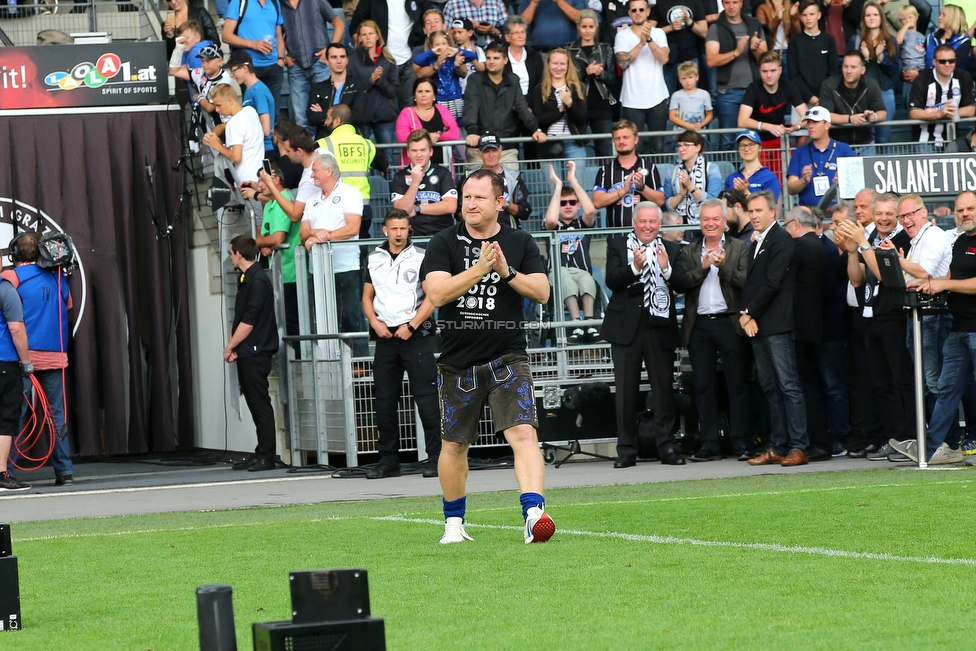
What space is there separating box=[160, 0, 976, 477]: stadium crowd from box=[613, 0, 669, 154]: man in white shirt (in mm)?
25

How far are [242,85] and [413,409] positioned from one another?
14.3ft

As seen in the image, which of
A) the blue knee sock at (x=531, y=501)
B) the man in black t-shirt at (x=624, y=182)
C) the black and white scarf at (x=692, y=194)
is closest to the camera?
the blue knee sock at (x=531, y=501)

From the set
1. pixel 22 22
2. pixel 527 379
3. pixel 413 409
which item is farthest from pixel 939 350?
pixel 22 22

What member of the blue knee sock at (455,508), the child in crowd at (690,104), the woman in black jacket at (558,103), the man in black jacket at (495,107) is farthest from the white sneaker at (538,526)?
the child in crowd at (690,104)

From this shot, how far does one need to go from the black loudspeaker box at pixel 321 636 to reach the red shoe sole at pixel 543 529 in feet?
12.8

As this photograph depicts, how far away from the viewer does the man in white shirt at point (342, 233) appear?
44.8ft

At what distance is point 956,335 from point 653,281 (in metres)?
2.65

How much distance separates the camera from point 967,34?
17375mm

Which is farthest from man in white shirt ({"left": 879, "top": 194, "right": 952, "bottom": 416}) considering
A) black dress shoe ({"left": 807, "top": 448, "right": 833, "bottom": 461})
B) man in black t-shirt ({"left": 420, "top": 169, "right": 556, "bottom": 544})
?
man in black t-shirt ({"left": 420, "top": 169, "right": 556, "bottom": 544})

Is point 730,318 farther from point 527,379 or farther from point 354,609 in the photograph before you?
point 354,609

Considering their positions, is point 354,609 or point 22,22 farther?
point 22,22

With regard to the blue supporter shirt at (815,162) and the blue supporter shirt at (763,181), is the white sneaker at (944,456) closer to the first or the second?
the blue supporter shirt at (763,181)

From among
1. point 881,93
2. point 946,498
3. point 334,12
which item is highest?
point 334,12

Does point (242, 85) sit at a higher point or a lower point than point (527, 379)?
higher
